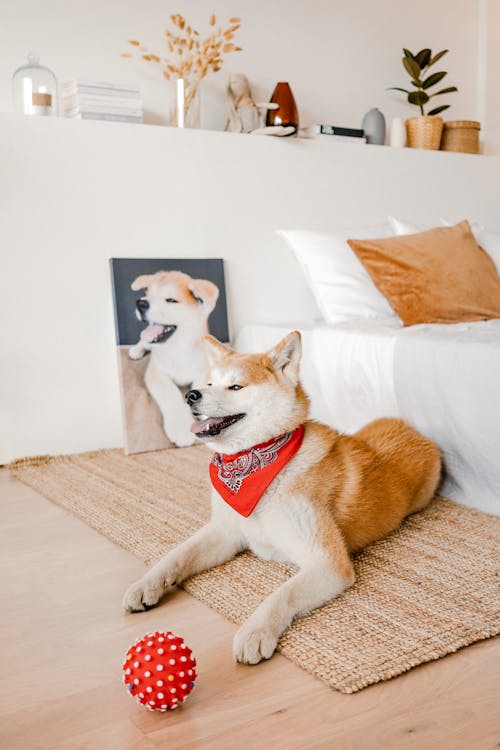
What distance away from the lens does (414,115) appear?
402cm

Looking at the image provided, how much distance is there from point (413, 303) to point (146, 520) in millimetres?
1337

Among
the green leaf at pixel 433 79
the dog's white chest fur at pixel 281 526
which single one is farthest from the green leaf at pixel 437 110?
the dog's white chest fur at pixel 281 526

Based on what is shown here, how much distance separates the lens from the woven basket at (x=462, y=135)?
152 inches

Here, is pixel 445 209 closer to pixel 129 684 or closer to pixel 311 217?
pixel 311 217

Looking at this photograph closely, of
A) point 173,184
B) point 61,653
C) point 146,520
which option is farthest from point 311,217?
point 61,653

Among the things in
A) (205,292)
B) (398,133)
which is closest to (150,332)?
(205,292)

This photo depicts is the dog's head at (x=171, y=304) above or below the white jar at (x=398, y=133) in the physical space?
below

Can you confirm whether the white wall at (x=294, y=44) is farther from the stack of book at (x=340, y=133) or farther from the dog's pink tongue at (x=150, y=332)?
the dog's pink tongue at (x=150, y=332)

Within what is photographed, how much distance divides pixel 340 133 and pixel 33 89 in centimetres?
141

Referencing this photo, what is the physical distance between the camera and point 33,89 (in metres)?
2.78

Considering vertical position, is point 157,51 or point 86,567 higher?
point 157,51

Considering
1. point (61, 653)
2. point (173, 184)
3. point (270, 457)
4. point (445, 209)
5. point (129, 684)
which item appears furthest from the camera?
point (445, 209)

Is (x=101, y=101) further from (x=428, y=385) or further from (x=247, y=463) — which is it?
(x=247, y=463)

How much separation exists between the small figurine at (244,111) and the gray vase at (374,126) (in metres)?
0.56
